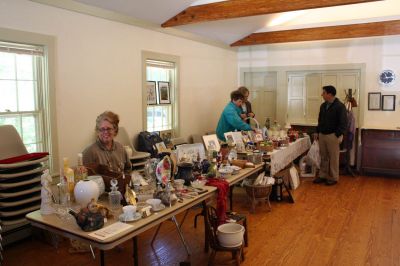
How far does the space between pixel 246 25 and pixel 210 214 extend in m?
4.49

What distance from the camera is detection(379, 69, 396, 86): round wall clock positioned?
647 centimetres

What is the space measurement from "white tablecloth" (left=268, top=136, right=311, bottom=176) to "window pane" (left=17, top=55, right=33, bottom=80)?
291 centimetres

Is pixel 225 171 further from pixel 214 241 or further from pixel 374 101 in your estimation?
pixel 374 101

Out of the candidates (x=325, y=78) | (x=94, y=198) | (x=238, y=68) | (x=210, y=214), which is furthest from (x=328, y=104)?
(x=94, y=198)

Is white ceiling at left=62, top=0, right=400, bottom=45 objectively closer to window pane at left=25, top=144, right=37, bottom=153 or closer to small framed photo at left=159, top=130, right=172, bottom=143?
small framed photo at left=159, top=130, right=172, bottom=143

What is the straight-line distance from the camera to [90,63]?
4.32 m

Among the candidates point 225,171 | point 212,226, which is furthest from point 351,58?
point 212,226

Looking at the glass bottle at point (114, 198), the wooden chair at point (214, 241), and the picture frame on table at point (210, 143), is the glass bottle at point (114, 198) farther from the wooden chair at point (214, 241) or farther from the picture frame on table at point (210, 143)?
the picture frame on table at point (210, 143)

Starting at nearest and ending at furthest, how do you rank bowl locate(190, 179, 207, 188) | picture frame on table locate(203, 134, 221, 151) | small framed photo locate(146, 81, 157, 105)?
bowl locate(190, 179, 207, 188) → picture frame on table locate(203, 134, 221, 151) → small framed photo locate(146, 81, 157, 105)

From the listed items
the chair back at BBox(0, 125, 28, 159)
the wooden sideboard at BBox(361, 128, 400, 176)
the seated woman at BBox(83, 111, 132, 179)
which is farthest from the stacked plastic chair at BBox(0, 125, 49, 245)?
the wooden sideboard at BBox(361, 128, 400, 176)

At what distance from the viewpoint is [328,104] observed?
5773 mm

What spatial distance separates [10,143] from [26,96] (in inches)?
23.9

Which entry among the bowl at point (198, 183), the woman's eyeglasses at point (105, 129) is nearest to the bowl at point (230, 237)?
the bowl at point (198, 183)

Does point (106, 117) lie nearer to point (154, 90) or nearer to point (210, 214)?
point (210, 214)
